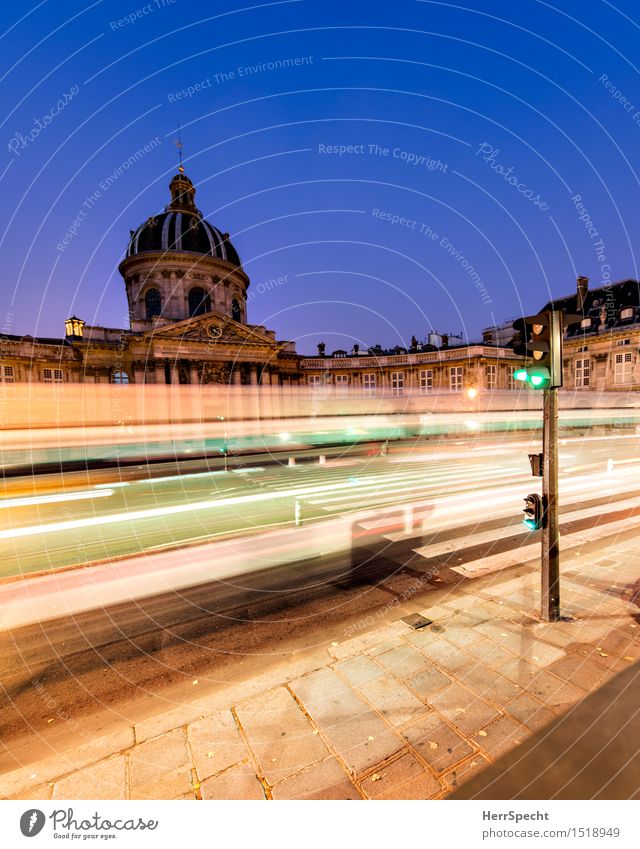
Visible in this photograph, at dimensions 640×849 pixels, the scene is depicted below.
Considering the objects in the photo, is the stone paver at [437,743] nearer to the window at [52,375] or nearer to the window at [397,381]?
the window at [52,375]

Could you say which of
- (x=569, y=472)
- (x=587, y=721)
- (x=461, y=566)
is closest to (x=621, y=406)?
(x=569, y=472)

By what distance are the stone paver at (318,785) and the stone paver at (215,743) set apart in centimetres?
50

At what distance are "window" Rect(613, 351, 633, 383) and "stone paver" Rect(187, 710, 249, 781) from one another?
53415mm

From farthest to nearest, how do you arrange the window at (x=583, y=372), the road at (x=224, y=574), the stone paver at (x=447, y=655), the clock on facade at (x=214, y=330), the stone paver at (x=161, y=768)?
the window at (x=583, y=372) → the clock on facade at (x=214, y=330) → the road at (x=224, y=574) → the stone paver at (x=447, y=655) → the stone paver at (x=161, y=768)

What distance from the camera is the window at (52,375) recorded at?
135 feet

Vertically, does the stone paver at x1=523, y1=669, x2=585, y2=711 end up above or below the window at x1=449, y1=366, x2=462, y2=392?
below

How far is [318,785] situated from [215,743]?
41.6 inches

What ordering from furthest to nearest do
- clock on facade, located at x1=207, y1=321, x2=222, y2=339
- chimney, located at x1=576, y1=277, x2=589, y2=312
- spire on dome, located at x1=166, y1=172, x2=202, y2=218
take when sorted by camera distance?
1. spire on dome, located at x1=166, y1=172, x2=202, y2=218
2. chimney, located at x1=576, y1=277, x2=589, y2=312
3. clock on facade, located at x1=207, y1=321, x2=222, y2=339

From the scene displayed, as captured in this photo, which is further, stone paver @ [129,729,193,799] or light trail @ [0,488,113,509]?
light trail @ [0,488,113,509]

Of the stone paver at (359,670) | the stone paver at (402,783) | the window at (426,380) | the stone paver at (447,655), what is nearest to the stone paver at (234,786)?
the stone paver at (402,783)

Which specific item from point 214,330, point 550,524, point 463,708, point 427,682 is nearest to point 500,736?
point 463,708

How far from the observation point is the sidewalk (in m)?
3.01

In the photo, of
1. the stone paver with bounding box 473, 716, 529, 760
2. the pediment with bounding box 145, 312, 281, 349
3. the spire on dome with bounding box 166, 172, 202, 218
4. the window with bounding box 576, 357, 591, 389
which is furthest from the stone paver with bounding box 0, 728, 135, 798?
the spire on dome with bounding box 166, 172, 202, 218

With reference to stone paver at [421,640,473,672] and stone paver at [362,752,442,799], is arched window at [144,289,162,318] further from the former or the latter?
stone paver at [362,752,442,799]
